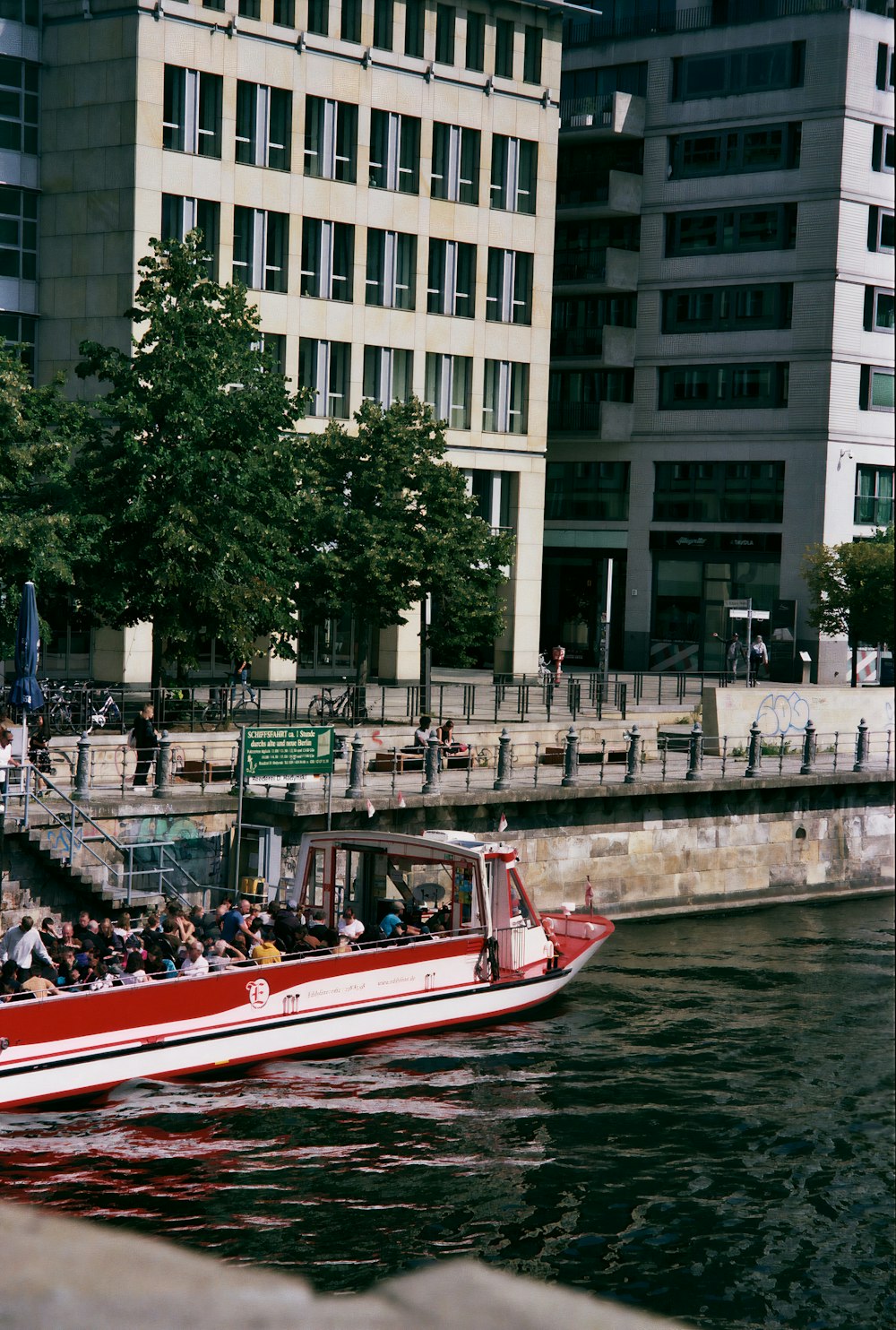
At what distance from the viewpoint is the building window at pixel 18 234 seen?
46594mm

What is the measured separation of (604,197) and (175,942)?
45.5m

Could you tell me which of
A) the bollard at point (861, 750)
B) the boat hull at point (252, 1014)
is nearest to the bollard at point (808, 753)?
the bollard at point (861, 750)

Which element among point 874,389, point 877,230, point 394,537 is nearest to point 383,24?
point 877,230

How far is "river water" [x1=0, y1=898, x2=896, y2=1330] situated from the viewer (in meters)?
16.4

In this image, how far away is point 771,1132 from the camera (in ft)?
69.0

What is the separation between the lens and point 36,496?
110ft

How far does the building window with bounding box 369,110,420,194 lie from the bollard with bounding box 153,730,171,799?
85.9 ft

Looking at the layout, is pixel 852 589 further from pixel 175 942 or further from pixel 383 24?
pixel 175 942

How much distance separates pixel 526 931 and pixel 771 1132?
6.86m

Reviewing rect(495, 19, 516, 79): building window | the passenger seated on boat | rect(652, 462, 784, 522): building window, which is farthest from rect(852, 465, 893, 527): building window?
the passenger seated on boat

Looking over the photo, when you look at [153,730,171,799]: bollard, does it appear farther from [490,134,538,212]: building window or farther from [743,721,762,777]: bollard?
[490,134,538,212]: building window

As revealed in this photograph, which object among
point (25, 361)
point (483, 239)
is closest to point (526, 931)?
point (25, 361)

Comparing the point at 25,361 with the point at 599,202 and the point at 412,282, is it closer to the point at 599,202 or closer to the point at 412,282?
the point at 412,282

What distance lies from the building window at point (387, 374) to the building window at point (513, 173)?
584 cm
